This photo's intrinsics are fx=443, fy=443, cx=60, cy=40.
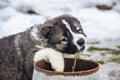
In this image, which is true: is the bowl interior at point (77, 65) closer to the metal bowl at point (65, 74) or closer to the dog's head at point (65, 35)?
the metal bowl at point (65, 74)

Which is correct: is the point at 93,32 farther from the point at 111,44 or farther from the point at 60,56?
the point at 60,56

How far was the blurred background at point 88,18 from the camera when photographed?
8.83 metres

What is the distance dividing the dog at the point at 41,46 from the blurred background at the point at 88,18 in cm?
258

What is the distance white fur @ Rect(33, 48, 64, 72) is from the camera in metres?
4.23

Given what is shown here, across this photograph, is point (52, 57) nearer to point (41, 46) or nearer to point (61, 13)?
point (41, 46)

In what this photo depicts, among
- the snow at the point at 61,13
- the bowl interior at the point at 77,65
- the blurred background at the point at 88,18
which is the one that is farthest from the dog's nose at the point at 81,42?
the snow at the point at 61,13

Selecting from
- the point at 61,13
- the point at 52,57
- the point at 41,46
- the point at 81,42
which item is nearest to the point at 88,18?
the point at 61,13

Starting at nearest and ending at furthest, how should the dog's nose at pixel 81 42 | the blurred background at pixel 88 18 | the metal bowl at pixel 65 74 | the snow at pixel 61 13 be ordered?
the metal bowl at pixel 65 74 → the dog's nose at pixel 81 42 → the blurred background at pixel 88 18 → the snow at pixel 61 13

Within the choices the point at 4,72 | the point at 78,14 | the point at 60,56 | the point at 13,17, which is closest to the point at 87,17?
the point at 78,14

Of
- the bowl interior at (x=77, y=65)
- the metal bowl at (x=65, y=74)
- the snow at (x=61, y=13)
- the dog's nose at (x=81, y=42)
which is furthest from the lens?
the snow at (x=61, y=13)

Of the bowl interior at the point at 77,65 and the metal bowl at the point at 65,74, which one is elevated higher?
the metal bowl at the point at 65,74

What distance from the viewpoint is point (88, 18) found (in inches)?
457

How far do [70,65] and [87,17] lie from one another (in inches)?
291

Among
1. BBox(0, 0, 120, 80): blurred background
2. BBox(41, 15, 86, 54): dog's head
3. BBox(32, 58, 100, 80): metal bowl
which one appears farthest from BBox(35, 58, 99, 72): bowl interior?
BBox(0, 0, 120, 80): blurred background
